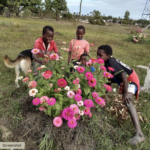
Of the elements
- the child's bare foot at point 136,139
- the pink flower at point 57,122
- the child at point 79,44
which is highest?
the child at point 79,44

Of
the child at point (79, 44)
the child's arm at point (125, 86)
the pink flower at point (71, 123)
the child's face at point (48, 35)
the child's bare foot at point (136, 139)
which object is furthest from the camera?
the child at point (79, 44)

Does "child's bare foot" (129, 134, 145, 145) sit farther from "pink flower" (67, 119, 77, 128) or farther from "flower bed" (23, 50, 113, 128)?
"pink flower" (67, 119, 77, 128)

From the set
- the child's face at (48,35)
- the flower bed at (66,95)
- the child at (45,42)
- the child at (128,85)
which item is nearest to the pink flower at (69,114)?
the flower bed at (66,95)

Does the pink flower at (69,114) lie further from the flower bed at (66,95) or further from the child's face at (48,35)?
the child's face at (48,35)

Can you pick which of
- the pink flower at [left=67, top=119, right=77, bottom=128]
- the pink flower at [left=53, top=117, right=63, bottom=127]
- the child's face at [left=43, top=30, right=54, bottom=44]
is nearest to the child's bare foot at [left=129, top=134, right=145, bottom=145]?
the pink flower at [left=67, top=119, right=77, bottom=128]

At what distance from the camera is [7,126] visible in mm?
1950

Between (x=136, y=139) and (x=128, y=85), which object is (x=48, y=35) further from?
(x=136, y=139)

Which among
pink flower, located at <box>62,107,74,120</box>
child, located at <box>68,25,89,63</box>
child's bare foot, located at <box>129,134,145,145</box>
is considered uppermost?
child, located at <box>68,25,89,63</box>

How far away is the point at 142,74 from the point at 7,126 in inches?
161

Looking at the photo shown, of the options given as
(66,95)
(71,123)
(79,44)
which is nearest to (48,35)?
(79,44)

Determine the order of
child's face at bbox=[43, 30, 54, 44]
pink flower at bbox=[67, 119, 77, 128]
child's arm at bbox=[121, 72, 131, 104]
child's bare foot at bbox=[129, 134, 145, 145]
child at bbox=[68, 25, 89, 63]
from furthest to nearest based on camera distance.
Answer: child at bbox=[68, 25, 89, 63] → child's face at bbox=[43, 30, 54, 44] → child's arm at bbox=[121, 72, 131, 104] → child's bare foot at bbox=[129, 134, 145, 145] → pink flower at bbox=[67, 119, 77, 128]

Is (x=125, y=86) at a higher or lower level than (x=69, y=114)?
higher

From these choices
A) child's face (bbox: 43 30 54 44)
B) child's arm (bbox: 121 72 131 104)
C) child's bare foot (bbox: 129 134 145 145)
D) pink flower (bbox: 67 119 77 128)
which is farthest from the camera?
child's face (bbox: 43 30 54 44)

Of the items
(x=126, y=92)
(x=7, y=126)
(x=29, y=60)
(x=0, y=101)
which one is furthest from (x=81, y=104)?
(x=29, y=60)
